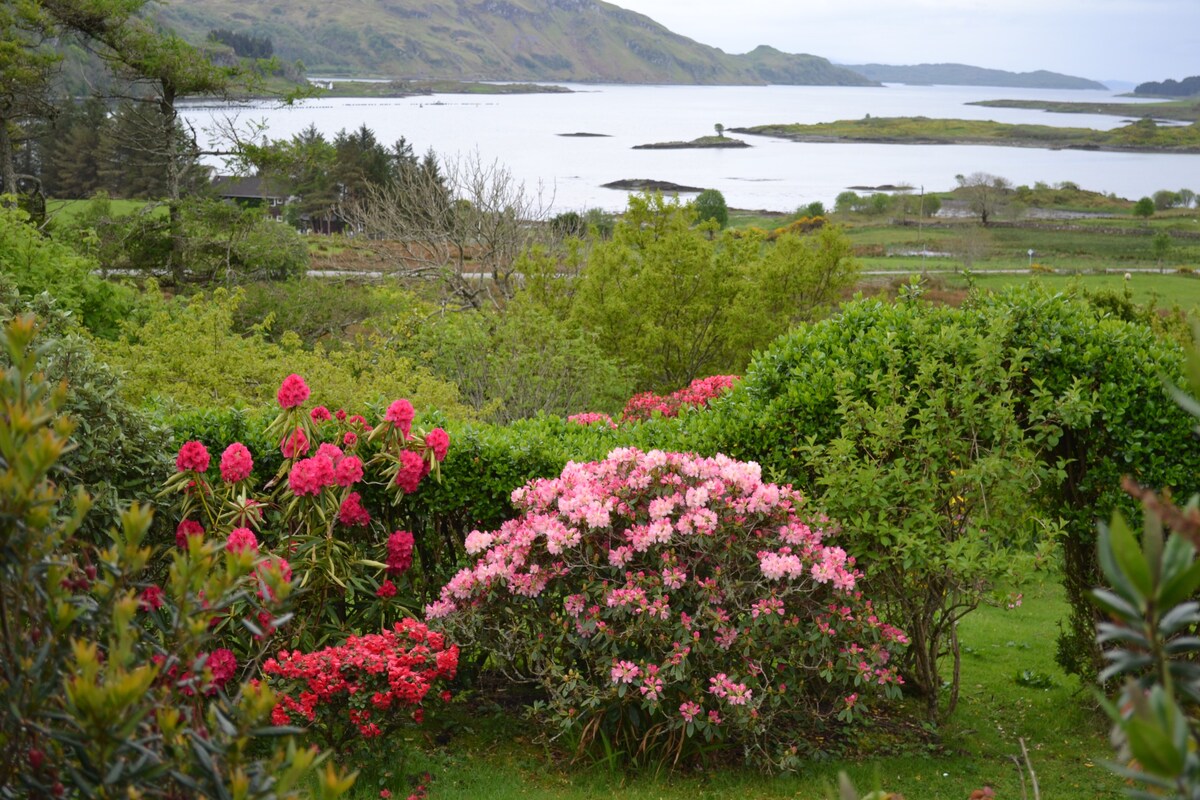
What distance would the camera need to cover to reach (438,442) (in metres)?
6.30

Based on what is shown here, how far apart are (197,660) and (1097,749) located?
6114mm

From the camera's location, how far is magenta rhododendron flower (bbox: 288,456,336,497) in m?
5.88

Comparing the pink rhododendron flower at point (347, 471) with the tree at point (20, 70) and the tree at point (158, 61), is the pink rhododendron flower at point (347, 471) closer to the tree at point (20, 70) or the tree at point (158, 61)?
the tree at point (20, 70)

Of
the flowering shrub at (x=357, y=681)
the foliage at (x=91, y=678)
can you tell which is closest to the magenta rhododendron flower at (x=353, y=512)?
the flowering shrub at (x=357, y=681)

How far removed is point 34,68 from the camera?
28.3m

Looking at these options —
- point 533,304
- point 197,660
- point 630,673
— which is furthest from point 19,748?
point 533,304

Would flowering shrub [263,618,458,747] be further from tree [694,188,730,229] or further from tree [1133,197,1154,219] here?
tree [1133,197,1154,219]

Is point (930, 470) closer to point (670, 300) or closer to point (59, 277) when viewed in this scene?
point (670, 300)

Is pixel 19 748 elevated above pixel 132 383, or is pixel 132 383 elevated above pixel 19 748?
pixel 19 748

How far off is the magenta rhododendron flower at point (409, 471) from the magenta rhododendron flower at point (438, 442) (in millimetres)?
104

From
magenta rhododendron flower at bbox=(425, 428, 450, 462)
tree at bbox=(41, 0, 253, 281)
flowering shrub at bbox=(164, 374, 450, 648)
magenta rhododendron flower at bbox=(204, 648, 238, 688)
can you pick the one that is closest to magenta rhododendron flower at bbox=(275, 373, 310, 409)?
flowering shrub at bbox=(164, 374, 450, 648)

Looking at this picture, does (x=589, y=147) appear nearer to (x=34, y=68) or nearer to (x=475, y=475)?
(x=34, y=68)

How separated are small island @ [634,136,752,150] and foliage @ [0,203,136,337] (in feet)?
399

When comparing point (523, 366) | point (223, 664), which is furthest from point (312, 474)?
point (523, 366)
